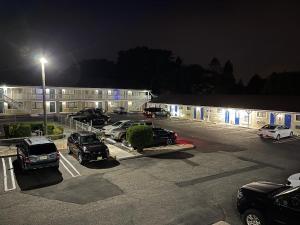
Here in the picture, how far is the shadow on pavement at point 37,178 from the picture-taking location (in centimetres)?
1213

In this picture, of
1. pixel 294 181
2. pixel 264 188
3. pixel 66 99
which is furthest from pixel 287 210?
pixel 66 99

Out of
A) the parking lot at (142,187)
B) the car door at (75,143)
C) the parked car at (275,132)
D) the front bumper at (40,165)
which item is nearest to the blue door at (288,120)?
Answer: the parked car at (275,132)

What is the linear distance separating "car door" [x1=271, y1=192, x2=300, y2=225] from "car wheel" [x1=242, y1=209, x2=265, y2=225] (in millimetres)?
467

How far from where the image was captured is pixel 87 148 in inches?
606

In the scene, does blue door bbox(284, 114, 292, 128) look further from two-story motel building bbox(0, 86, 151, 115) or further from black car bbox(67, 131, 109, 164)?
two-story motel building bbox(0, 86, 151, 115)

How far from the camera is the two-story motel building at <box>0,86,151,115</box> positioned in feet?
139

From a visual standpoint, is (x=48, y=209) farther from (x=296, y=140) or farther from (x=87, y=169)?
(x=296, y=140)

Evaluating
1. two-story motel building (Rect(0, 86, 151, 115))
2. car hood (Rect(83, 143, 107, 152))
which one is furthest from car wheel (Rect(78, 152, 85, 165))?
two-story motel building (Rect(0, 86, 151, 115))

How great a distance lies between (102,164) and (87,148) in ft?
4.35

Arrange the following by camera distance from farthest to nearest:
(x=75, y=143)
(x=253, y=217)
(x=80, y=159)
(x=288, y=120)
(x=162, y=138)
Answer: (x=288, y=120)
(x=162, y=138)
(x=75, y=143)
(x=80, y=159)
(x=253, y=217)

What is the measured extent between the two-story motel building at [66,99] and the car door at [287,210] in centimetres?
3970

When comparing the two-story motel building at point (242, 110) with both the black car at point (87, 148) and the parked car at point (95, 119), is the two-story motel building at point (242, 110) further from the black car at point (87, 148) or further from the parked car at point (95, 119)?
the black car at point (87, 148)

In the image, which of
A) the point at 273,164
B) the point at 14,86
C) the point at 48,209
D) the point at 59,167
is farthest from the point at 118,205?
the point at 14,86

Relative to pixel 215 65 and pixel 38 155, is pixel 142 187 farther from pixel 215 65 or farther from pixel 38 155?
pixel 215 65
